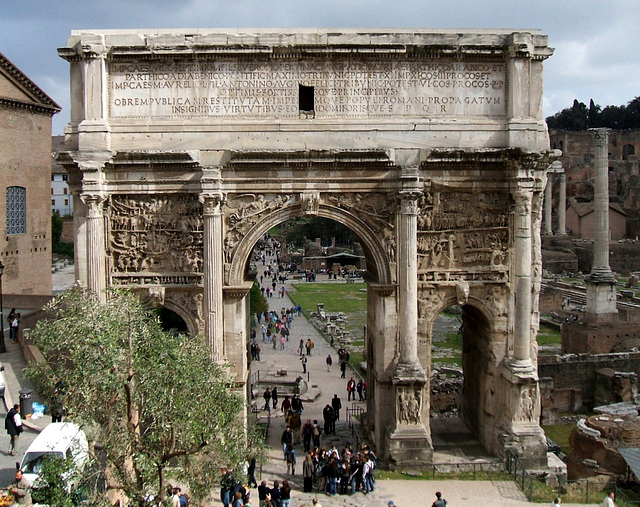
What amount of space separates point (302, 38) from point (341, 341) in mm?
22364

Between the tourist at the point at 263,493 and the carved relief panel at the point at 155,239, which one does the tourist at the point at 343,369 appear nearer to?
the carved relief panel at the point at 155,239

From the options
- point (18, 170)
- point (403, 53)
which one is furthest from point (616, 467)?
point (18, 170)

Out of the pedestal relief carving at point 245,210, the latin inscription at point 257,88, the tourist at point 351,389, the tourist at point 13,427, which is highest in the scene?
the latin inscription at point 257,88

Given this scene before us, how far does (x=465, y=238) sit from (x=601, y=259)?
71.9 ft

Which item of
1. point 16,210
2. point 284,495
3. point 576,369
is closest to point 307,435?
point 284,495

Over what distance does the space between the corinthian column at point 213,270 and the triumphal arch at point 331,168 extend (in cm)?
3

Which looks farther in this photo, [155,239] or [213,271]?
[155,239]

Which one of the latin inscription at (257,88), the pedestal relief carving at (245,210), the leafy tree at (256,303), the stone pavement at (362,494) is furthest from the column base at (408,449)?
the leafy tree at (256,303)

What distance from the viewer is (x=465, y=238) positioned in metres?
16.0

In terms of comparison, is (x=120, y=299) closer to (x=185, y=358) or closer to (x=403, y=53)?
(x=185, y=358)

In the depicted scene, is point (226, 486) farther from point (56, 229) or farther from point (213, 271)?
point (56, 229)

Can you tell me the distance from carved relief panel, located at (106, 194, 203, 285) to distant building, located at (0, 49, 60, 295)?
19.0 meters

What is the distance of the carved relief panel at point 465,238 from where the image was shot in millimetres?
15852

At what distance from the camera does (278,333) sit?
123ft
